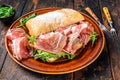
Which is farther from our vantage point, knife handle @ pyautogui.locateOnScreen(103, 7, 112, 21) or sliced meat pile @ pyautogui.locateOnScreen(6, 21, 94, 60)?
knife handle @ pyautogui.locateOnScreen(103, 7, 112, 21)

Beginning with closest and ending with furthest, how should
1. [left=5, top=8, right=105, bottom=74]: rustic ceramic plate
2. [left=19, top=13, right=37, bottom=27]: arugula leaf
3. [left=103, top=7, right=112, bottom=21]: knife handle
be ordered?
1. [left=5, top=8, right=105, bottom=74]: rustic ceramic plate
2. [left=19, top=13, right=37, bottom=27]: arugula leaf
3. [left=103, top=7, right=112, bottom=21]: knife handle

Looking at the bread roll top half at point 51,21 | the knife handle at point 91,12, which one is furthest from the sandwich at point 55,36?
the knife handle at point 91,12

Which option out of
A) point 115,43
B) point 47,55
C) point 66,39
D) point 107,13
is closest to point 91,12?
point 107,13

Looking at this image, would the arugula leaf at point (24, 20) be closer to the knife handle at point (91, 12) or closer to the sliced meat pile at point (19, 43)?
the sliced meat pile at point (19, 43)

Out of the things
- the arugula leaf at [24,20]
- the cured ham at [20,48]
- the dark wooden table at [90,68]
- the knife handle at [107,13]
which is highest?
the knife handle at [107,13]

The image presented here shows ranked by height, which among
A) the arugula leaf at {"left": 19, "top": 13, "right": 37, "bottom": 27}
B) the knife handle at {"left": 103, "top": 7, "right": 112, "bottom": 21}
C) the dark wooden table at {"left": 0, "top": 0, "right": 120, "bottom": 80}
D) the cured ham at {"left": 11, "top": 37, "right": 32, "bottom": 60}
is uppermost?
the knife handle at {"left": 103, "top": 7, "right": 112, "bottom": 21}

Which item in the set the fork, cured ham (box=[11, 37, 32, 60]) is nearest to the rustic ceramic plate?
cured ham (box=[11, 37, 32, 60])

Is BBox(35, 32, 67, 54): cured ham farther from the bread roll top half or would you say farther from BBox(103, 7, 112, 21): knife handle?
BBox(103, 7, 112, 21): knife handle
